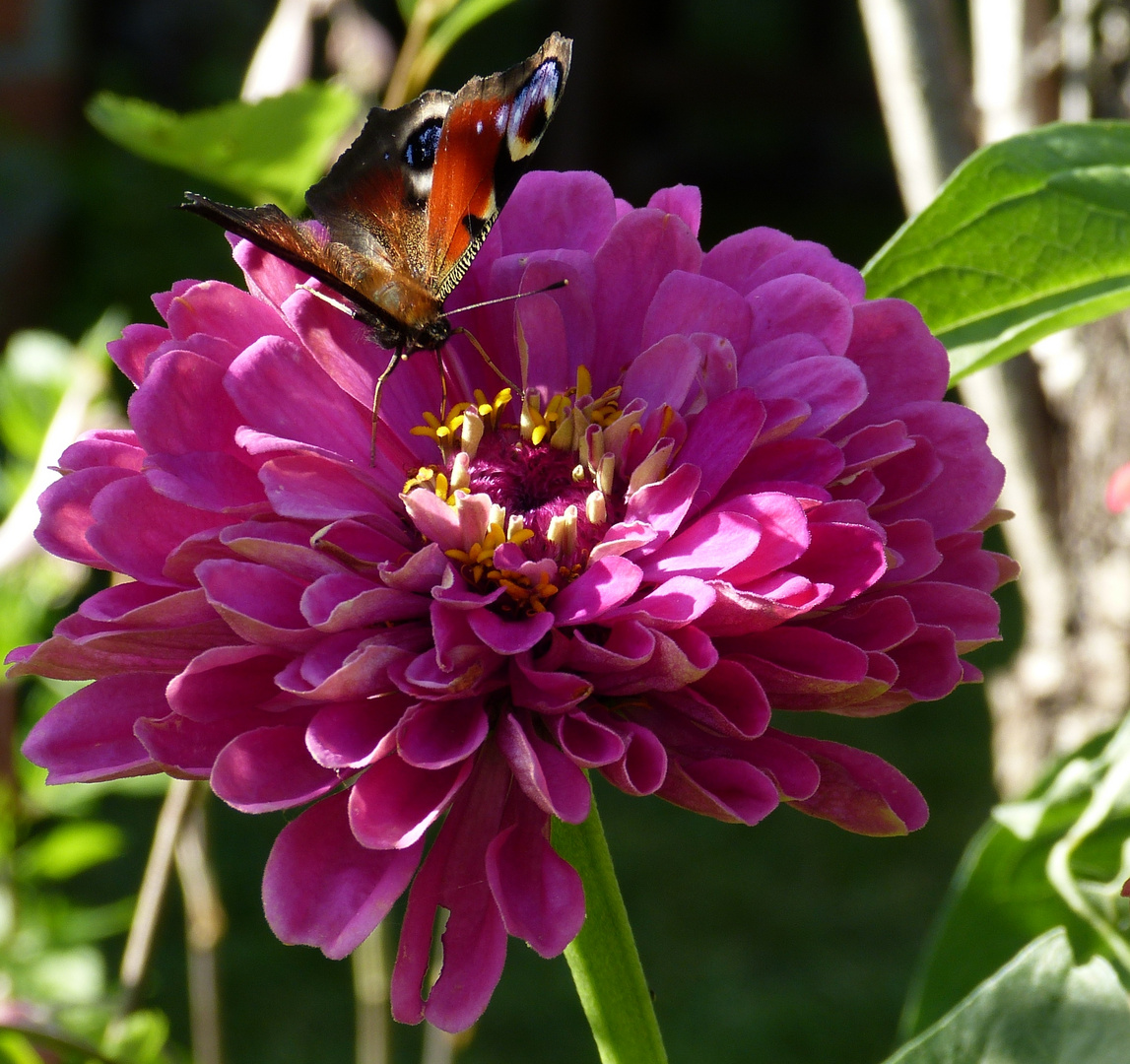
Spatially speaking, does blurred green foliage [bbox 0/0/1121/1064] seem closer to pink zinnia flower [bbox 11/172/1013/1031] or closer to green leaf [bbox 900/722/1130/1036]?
green leaf [bbox 900/722/1130/1036]

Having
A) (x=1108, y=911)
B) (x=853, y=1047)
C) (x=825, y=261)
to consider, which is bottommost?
(x=853, y=1047)

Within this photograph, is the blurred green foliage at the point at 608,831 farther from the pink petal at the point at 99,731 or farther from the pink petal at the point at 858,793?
the pink petal at the point at 99,731

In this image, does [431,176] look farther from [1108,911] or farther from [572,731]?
[1108,911]

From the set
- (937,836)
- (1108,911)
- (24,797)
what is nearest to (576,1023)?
(937,836)

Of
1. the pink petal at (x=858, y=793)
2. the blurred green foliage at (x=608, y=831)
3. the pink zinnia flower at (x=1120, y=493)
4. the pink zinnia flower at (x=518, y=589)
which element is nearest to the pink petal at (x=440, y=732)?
the pink zinnia flower at (x=518, y=589)

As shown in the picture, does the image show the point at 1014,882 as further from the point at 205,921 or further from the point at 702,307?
the point at 205,921
